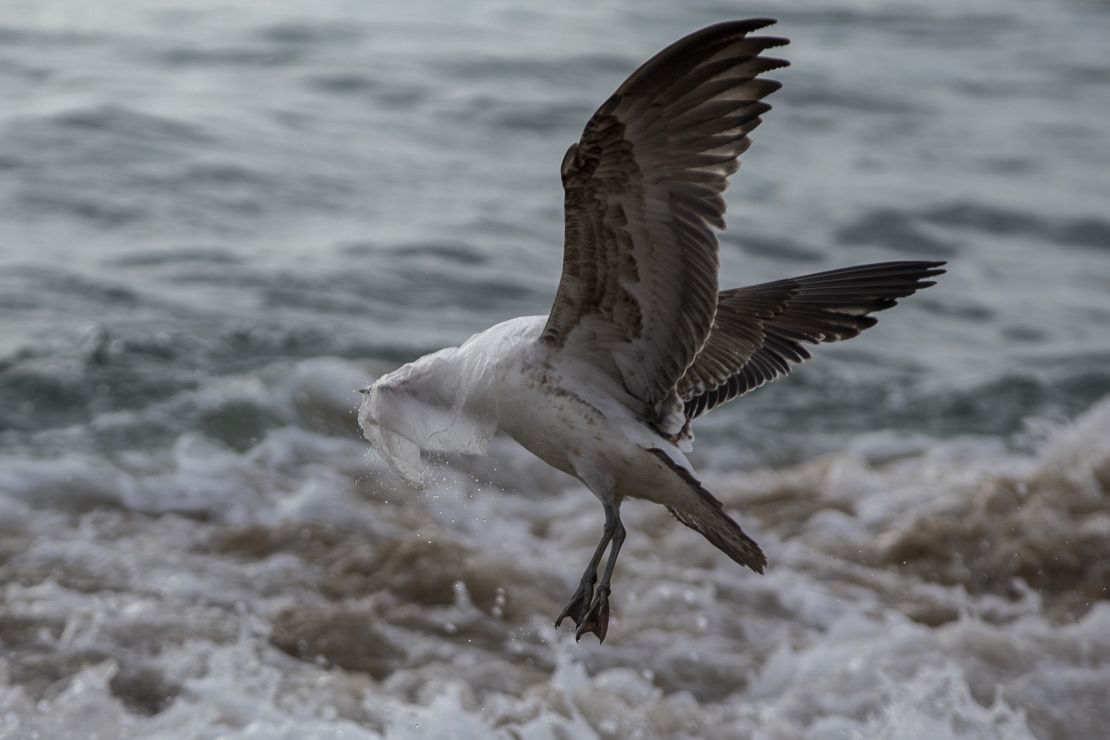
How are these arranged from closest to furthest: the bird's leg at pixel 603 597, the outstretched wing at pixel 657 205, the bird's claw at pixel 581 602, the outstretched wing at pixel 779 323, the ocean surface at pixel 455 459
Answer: the outstretched wing at pixel 657 205 < the bird's leg at pixel 603 597 < the bird's claw at pixel 581 602 < the outstretched wing at pixel 779 323 < the ocean surface at pixel 455 459

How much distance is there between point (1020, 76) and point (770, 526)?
11543 mm

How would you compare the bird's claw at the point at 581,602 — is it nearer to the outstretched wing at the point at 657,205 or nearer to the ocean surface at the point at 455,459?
the outstretched wing at the point at 657,205

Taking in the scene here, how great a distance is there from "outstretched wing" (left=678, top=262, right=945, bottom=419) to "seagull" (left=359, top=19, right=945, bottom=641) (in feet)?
1.34

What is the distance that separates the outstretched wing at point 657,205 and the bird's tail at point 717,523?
0.28 metres

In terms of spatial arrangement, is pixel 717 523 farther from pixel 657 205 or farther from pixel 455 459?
pixel 455 459

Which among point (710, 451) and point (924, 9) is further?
point (924, 9)

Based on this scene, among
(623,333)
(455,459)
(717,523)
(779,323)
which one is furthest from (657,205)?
(455,459)

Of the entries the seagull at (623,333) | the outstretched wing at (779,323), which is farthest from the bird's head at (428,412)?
the outstretched wing at (779,323)

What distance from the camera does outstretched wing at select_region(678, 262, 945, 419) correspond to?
15.9ft

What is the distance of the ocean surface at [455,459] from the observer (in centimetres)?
627

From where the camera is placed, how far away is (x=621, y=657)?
657 cm

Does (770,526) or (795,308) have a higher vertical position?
(795,308)

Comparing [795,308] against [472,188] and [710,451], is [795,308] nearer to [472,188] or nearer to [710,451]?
[710,451]

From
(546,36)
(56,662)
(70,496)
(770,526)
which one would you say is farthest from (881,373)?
(546,36)
